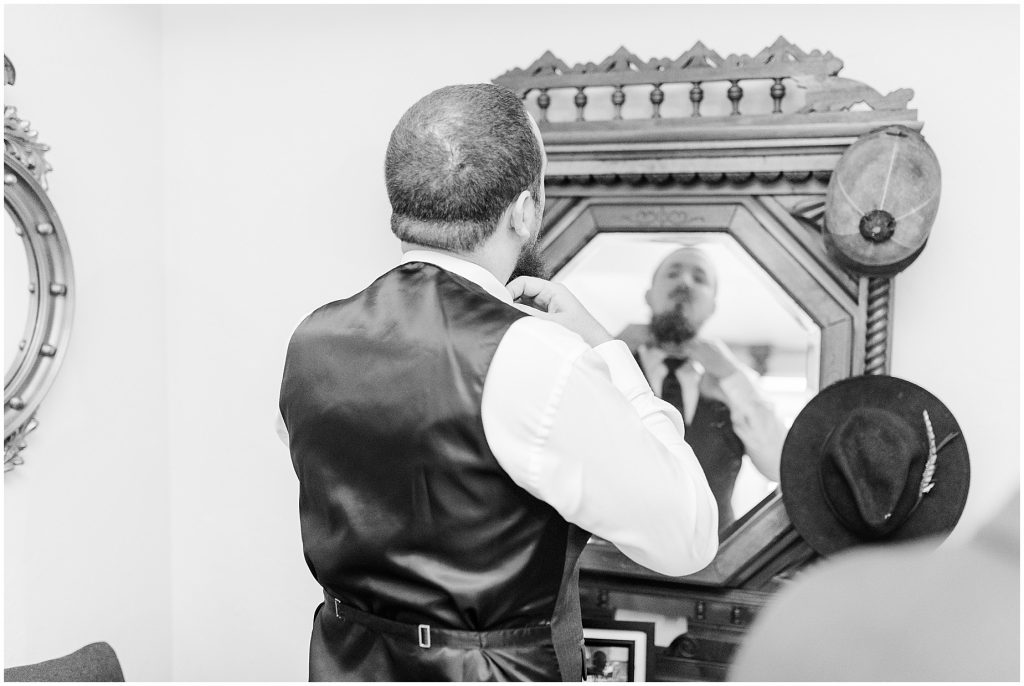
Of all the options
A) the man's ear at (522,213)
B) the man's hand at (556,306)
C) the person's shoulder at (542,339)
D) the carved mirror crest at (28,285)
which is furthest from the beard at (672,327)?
the carved mirror crest at (28,285)

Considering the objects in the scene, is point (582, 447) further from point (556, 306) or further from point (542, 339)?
point (556, 306)

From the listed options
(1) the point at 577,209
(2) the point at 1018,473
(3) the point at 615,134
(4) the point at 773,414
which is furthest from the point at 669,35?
(2) the point at 1018,473

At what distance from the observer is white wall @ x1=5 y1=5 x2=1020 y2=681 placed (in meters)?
1.98

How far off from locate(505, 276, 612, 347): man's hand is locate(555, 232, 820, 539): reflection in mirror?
2.16 ft

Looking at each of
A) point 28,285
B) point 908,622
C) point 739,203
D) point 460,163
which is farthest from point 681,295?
point 908,622

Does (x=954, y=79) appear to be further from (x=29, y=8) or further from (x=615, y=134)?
(x=29, y=8)

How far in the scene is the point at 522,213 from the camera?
1248 millimetres

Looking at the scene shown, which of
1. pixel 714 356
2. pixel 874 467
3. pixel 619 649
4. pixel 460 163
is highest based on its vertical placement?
pixel 460 163

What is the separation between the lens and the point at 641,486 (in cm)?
110

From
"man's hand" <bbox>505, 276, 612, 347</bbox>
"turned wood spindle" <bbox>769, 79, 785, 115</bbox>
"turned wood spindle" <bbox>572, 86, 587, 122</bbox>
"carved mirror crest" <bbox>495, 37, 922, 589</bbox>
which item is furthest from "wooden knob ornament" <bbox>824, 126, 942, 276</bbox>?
"man's hand" <bbox>505, 276, 612, 347</bbox>

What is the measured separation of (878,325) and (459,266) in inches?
44.1

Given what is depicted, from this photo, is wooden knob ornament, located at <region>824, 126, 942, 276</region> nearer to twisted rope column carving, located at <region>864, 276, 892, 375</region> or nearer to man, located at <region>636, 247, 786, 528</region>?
twisted rope column carving, located at <region>864, 276, 892, 375</region>

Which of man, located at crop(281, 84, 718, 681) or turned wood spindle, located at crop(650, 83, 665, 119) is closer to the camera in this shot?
man, located at crop(281, 84, 718, 681)

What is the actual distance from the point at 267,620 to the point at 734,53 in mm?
2027
